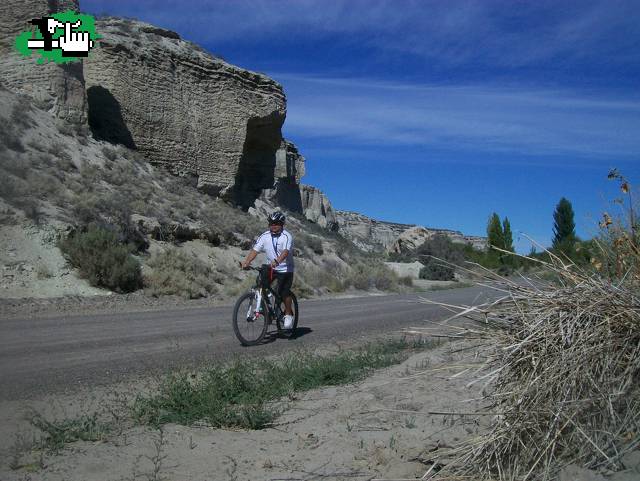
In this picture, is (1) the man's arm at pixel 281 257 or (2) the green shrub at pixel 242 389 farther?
(1) the man's arm at pixel 281 257

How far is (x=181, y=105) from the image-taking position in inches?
1267

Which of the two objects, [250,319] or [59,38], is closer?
[250,319]

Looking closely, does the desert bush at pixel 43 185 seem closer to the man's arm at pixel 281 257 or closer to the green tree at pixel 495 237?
the man's arm at pixel 281 257

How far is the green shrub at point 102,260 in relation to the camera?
18.0 m

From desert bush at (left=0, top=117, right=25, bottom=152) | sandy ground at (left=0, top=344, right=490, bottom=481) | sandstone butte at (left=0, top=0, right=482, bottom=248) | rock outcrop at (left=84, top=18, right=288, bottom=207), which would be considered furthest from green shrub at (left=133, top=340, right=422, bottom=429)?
rock outcrop at (left=84, top=18, right=288, bottom=207)

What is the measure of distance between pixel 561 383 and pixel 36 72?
94.4 feet

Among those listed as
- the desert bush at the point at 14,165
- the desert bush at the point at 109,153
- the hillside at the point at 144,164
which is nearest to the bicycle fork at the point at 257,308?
the hillside at the point at 144,164

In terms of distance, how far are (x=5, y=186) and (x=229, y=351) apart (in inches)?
555

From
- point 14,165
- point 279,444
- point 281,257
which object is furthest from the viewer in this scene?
point 14,165

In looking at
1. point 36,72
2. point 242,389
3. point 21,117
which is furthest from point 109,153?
point 242,389

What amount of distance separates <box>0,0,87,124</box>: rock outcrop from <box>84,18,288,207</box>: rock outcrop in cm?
243

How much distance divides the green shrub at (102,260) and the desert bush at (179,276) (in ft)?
2.01

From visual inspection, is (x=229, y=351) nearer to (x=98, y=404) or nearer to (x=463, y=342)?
(x=98, y=404)

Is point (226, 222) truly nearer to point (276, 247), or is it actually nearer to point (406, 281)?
point (406, 281)
